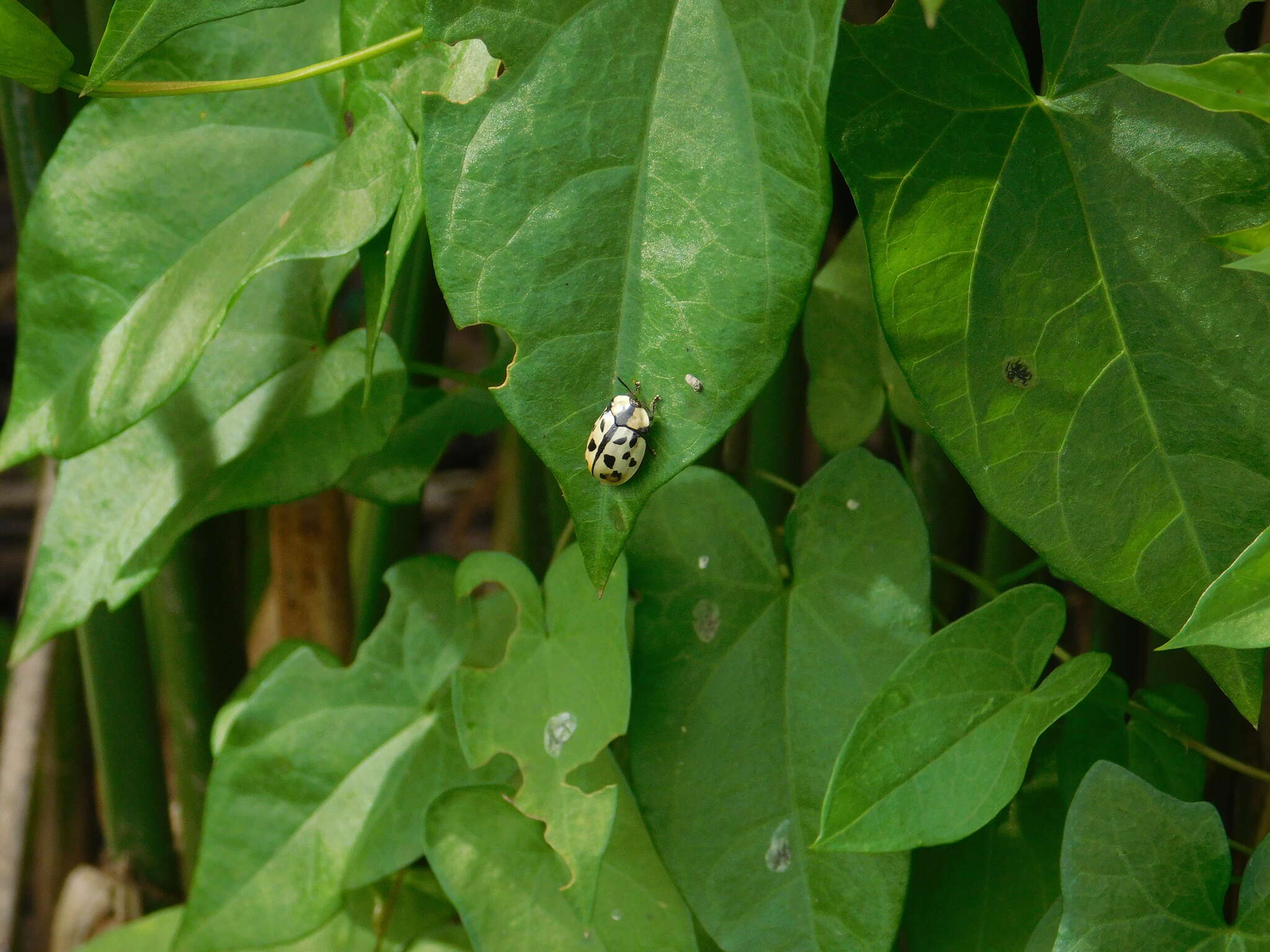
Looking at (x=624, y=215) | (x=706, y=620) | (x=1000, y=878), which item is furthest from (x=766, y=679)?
(x=624, y=215)

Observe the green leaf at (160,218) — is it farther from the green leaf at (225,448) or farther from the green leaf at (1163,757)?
the green leaf at (1163,757)

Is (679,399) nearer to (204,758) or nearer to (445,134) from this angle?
(445,134)

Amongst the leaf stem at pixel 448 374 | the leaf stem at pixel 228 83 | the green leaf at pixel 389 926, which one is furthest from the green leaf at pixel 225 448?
the green leaf at pixel 389 926

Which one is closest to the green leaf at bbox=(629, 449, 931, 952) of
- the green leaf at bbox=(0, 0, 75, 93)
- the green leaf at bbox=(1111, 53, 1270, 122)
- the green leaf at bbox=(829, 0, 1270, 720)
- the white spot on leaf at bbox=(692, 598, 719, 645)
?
the white spot on leaf at bbox=(692, 598, 719, 645)

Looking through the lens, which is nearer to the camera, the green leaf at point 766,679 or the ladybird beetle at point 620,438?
the ladybird beetle at point 620,438

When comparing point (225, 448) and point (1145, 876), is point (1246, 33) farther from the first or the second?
point (225, 448)

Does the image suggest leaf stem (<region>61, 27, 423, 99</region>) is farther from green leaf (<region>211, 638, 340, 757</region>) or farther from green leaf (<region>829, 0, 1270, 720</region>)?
green leaf (<region>211, 638, 340, 757</region>)
